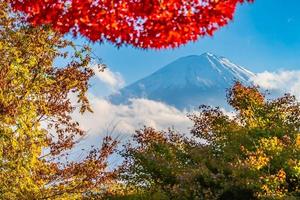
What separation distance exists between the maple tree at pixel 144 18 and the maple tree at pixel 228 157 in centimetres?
1435

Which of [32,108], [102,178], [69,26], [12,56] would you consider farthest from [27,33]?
[69,26]

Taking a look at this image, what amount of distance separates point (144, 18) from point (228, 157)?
2117 centimetres

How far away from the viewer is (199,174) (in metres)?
25.8

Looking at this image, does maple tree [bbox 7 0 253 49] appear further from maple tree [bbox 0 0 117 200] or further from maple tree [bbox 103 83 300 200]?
maple tree [bbox 103 83 300 200]

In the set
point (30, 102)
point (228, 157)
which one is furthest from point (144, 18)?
point (228, 157)

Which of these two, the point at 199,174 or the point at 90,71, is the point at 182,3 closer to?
the point at 90,71

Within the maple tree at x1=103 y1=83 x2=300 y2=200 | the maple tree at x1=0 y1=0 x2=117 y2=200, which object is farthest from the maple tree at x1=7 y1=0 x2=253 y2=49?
the maple tree at x1=103 y1=83 x2=300 y2=200

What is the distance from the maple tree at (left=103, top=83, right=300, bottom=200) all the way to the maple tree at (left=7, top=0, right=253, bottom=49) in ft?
47.1

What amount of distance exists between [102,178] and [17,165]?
533 cm

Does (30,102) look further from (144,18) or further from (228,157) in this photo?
(228,157)

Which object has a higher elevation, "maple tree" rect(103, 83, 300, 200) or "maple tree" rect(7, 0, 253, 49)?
"maple tree" rect(103, 83, 300, 200)

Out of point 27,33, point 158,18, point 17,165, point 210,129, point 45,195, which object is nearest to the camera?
point 158,18

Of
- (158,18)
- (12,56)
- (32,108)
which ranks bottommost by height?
(158,18)

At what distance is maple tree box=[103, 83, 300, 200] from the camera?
78.6ft
